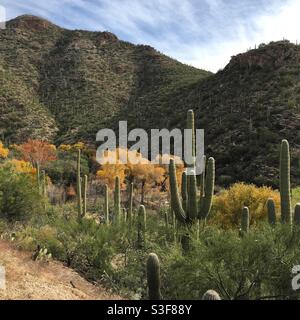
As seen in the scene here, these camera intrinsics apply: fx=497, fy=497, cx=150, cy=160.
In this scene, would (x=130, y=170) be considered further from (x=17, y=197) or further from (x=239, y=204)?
(x=17, y=197)

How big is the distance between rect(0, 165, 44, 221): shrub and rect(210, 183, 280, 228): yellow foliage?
26.0ft

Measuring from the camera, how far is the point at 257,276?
10.3m

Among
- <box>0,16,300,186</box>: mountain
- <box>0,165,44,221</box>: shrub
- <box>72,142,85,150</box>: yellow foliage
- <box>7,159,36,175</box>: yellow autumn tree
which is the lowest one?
<box>0,165,44,221</box>: shrub

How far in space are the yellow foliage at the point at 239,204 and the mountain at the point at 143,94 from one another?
9.13 metres

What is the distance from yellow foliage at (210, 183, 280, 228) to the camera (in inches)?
882

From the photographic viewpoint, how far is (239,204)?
75.6 ft

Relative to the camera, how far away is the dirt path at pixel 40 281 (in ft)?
36.2

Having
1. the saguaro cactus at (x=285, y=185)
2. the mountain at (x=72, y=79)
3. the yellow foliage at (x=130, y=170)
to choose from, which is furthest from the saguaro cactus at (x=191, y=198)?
the mountain at (x=72, y=79)

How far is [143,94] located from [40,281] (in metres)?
53.8

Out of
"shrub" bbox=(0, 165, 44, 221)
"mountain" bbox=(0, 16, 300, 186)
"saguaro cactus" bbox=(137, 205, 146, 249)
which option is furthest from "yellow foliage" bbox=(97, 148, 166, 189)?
"saguaro cactus" bbox=(137, 205, 146, 249)

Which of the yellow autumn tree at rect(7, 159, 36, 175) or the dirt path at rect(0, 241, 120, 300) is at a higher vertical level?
the yellow autumn tree at rect(7, 159, 36, 175)

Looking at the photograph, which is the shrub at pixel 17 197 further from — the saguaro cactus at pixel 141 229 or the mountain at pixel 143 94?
the mountain at pixel 143 94

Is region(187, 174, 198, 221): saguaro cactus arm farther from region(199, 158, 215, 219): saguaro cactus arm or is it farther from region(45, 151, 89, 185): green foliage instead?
region(45, 151, 89, 185): green foliage
